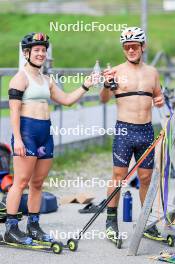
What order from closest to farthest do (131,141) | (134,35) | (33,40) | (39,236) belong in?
(33,40) < (39,236) < (134,35) < (131,141)

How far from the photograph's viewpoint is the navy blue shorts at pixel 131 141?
8.78 meters

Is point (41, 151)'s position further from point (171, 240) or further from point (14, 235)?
point (171, 240)

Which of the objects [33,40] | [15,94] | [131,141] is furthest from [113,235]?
[33,40]

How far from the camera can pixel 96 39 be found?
65.8 m

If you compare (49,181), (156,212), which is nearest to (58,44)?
(49,181)

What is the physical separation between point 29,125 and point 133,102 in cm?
104

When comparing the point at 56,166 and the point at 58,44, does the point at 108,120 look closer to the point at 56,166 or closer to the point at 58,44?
the point at 56,166

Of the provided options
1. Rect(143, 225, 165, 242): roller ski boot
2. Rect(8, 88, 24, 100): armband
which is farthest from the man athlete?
Rect(8, 88, 24, 100): armband

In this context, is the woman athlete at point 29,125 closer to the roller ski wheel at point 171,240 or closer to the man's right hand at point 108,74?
the man's right hand at point 108,74

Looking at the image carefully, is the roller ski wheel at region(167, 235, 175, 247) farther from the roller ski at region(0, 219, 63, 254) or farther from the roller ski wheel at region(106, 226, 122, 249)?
the roller ski at region(0, 219, 63, 254)

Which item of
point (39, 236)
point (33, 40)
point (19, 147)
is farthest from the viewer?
point (39, 236)

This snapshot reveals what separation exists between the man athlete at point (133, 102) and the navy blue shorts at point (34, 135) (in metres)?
0.76

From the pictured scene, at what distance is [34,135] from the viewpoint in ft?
27.5

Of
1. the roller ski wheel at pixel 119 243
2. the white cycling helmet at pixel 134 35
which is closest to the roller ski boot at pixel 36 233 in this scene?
the roller ski wheel at pixel 119 243
